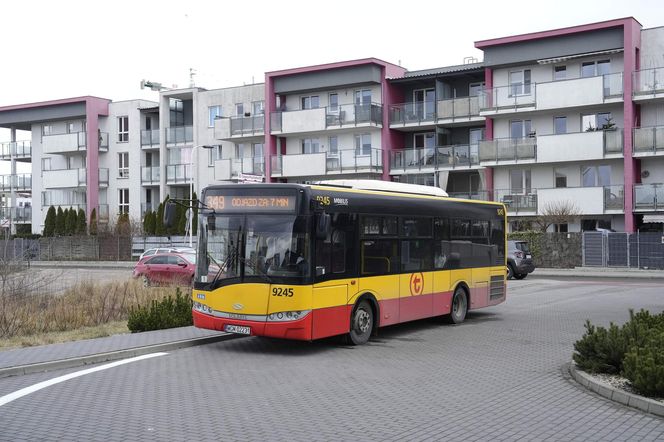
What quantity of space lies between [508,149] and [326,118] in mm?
12302

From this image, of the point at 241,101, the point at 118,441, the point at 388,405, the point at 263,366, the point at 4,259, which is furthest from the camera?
the point at 241,101

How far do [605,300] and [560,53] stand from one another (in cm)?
2362

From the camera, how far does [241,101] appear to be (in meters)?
56.4

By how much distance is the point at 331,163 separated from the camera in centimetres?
5044

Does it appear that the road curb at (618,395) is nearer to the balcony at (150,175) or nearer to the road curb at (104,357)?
the road curb at (104,357)

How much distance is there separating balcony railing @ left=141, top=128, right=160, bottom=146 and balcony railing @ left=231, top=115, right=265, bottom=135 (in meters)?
9.10

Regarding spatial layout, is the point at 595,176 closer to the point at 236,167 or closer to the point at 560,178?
the point at 560,178

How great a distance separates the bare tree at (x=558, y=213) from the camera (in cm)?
4166

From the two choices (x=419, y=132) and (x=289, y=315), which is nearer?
(x=289, y=315)

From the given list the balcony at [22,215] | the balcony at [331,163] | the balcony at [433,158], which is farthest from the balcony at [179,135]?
the balcony at [22,215]

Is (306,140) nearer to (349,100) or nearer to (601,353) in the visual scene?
(349,100)

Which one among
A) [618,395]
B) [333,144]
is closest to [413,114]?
[333,144]

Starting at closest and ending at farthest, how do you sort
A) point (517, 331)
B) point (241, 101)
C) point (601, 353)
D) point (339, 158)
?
point (601, 353), point (517, 331), point (339, 158), point (241, 101)

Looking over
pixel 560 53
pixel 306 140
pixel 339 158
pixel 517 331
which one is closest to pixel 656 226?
pixel 560 53
